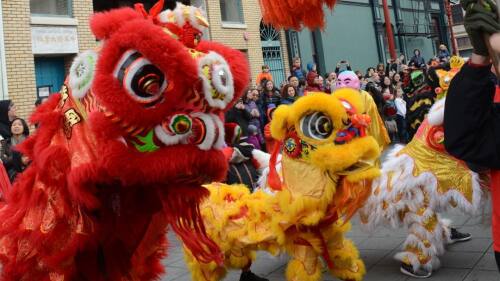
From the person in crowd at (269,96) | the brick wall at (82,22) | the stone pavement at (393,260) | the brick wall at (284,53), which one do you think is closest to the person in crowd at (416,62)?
the brick wall at (284,53)

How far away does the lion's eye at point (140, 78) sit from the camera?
1.58 metres

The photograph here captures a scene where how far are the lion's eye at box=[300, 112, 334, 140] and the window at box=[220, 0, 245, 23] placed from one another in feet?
33.0

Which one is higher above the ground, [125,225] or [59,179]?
[59,179]

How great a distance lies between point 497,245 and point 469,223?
12.3 feet

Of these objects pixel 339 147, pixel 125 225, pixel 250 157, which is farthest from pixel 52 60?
pixel 125 225

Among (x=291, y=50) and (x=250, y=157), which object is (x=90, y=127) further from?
(x=291, y=50)

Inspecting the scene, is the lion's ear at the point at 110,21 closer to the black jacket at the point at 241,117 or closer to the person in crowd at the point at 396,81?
the black jacket at the point at 241,117

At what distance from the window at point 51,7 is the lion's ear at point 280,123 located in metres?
7.06

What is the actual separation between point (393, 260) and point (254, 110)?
4.48m

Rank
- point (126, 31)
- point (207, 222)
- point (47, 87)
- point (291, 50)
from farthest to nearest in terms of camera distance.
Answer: point (291, 50), point (47, 87), point (207, 222), point (126, 31)

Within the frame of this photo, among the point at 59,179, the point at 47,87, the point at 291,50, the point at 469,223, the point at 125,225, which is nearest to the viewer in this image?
the point at 59,179

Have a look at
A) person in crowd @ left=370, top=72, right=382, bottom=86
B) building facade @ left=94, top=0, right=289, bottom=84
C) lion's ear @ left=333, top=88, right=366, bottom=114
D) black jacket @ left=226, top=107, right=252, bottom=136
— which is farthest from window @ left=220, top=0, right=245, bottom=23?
lion's ear @ left=333, top=88, right=366, bottom=114

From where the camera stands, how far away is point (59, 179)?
1757mm

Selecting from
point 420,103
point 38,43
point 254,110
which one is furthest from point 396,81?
point 38,43
